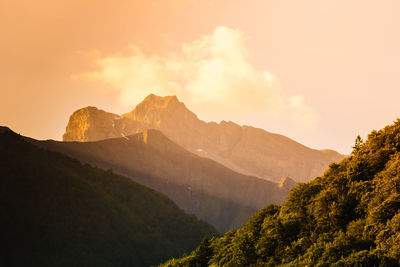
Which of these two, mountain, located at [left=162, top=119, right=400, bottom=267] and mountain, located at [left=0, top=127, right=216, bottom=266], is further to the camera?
mountain, located at [left=0, top=127, right=216, bottom=266]

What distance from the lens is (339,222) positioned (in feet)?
189

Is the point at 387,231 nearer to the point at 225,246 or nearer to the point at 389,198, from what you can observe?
the point at 389,198

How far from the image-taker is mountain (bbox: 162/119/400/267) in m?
47.7

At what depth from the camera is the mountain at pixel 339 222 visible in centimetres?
4769

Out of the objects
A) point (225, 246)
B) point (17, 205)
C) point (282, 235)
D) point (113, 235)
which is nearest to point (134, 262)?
point (113, 235)

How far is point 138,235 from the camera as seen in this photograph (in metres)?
191

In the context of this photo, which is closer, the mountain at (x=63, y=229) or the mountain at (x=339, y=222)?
the mountain at (x=339, y=222)

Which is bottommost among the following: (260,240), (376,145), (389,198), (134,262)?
(134,262)

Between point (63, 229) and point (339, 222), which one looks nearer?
point (339, 222)

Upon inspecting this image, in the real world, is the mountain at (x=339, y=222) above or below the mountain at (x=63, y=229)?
above

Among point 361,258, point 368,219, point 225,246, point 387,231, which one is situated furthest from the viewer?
point 225,246

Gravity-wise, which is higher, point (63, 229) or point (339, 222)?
point (339, 222)

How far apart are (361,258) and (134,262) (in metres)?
144

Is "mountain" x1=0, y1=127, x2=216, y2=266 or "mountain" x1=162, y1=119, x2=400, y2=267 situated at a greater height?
"mountain" x1=162, y1=119, x2=400, y2=267
